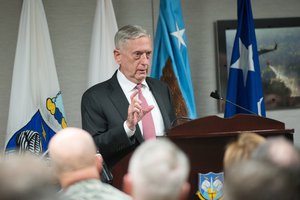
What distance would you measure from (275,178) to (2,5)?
4.84m

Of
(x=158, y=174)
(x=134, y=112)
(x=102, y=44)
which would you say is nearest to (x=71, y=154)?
(x=158, y=174)

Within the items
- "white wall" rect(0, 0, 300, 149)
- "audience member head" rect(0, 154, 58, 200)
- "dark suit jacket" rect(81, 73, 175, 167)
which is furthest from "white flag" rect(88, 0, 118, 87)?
"audience member head" rect(0, 154, 58, 200)

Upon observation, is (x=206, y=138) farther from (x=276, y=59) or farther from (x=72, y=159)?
(x=276, y=59)

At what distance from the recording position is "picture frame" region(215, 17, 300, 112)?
20.9ft

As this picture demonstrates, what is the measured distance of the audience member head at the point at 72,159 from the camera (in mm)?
2338

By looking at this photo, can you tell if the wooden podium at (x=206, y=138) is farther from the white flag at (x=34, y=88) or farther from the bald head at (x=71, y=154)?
the white flag at (x=34, y=88)

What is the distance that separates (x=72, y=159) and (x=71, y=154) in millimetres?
20

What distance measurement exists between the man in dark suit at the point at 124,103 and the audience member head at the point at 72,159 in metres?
1.54

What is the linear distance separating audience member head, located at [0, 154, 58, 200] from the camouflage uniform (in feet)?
1.71

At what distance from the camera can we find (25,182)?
161 centimetres

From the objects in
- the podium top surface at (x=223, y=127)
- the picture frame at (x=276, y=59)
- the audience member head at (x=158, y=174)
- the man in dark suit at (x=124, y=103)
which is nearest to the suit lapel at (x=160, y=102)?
the man in dark suit at (x=124, y=103)

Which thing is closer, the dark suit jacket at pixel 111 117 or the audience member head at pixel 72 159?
the audience member head at pixel 72 159

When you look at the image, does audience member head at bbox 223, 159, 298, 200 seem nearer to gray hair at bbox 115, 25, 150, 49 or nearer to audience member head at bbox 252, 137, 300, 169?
audience member head at bbox 252, 137, 300, 169

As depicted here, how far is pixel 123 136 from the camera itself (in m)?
3.93
